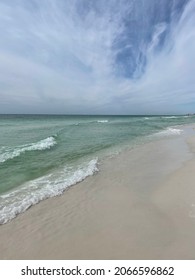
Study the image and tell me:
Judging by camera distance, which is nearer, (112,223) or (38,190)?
(112,223)

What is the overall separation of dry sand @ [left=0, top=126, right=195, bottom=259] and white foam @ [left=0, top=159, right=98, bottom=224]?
288 millimetres

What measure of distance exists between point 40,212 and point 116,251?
268cm

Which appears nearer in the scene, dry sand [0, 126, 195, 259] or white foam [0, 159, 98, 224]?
dry sand [0, 126, 195, 259]

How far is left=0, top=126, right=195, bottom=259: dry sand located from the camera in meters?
3.93

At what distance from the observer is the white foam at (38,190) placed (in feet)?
18.7

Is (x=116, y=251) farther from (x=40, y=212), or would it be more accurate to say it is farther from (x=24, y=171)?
(x=24, y=171)

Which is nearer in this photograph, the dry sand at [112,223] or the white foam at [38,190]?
the dry sand at [112,223]

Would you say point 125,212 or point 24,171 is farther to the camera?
point 24,171

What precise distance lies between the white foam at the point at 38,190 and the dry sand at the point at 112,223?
29 cm

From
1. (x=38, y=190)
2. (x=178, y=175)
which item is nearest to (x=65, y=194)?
(x=38, y=190)

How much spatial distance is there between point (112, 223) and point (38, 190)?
3345 mm

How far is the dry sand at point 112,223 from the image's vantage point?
393 centimetres

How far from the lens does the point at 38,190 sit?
704cm

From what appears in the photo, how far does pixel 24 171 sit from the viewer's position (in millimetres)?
9336
